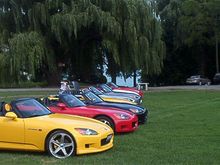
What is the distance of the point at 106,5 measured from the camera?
3819cm

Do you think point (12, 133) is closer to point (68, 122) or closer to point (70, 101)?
point (68, 122)

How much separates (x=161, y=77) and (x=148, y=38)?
28.6m

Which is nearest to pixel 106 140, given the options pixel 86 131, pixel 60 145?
pixel 86 131

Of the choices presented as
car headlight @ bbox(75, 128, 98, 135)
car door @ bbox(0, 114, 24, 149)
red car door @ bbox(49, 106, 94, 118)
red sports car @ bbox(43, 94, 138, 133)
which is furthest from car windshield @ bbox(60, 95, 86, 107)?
car headlight @ bbox(75, 128, 98, 135)

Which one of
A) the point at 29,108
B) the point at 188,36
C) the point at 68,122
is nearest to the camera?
the point at 68,122

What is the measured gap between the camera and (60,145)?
952 centimetres

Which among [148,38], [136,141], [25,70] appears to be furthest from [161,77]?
[136,141]

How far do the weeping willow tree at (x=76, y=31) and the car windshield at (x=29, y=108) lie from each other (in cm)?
2398

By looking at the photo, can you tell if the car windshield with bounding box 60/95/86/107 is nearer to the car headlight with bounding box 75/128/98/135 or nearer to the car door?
the car door

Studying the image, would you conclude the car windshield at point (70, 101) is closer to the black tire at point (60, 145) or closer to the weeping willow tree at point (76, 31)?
the black tire at point (60, 145)

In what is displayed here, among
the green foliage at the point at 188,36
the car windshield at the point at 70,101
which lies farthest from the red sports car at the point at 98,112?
the green foliage at the point at 188,36

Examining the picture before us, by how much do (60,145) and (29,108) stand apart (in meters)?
1.39

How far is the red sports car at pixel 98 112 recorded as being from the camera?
1269 cm

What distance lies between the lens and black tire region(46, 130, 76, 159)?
31.1 feet
